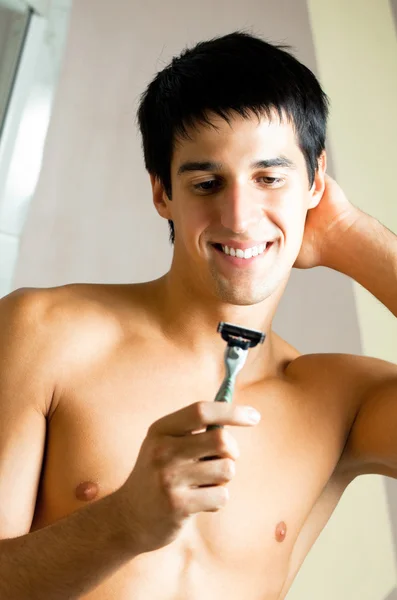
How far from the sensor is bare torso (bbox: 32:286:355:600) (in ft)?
3.71

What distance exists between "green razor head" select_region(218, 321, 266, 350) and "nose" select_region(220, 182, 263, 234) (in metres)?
0.32

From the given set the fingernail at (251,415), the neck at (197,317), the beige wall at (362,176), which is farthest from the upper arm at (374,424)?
the beige wall at (362,176)

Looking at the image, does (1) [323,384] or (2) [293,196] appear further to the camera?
(1) [323,384]

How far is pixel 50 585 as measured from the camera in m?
0.94

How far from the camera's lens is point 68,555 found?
0.92 metres

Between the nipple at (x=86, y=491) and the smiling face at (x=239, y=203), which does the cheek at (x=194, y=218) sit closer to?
the smiling face at (x=239, y=203)

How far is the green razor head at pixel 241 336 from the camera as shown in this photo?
824mm

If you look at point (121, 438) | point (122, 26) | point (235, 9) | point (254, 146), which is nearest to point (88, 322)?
point (121, 438)

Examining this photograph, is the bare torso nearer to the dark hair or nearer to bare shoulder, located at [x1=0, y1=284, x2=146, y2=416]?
bare shoulder, located at [x1=0, y1=284, x2=146, y2=416]

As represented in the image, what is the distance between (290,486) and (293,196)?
0.40 meters

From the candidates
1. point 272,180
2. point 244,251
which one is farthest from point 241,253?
point 272,180

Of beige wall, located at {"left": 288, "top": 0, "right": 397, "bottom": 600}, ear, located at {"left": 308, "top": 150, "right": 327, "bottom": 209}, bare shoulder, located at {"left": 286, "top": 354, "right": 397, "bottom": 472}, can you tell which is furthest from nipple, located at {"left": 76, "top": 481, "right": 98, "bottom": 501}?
beige wall, located at {"left": 288, "top": 0, "right": 397, "bottom": 600}

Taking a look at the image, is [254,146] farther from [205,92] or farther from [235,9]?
[235,9]

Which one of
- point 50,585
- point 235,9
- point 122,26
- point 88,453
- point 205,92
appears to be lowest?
point 50,585
